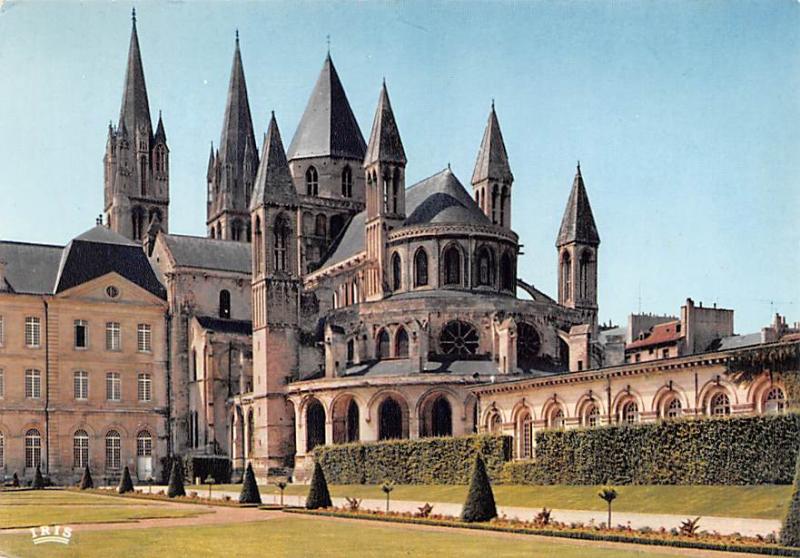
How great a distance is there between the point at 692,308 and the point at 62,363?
45.9 meters

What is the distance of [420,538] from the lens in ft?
93.6

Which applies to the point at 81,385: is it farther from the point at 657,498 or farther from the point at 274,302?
the point at 657,498

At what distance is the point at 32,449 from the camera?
7556cm

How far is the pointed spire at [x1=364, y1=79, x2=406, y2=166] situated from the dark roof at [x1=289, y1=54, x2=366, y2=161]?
19.5 m

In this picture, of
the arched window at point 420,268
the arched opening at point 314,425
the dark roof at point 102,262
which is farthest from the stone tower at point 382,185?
the dark roof at point 102,262

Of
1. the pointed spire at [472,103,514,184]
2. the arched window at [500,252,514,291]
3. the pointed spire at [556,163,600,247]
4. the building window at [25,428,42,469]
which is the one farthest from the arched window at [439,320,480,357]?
the building window at [25,428,42,469]

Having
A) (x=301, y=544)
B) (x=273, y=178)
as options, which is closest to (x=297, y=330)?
(x=273, y=178)

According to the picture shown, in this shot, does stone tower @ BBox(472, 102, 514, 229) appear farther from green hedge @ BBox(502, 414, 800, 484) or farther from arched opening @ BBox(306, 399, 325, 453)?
green hedge @ BBox(502, 414, 800, 484)

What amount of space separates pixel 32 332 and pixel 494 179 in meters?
33.4

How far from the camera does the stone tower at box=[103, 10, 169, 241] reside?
103 m

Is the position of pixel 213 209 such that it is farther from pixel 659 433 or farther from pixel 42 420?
pixel 659 433

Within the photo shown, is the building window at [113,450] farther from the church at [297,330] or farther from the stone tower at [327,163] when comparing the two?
the stone tower at [327,163]

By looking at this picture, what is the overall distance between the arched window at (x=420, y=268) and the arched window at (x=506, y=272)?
508cm

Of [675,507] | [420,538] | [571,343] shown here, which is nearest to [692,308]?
[571,343]
